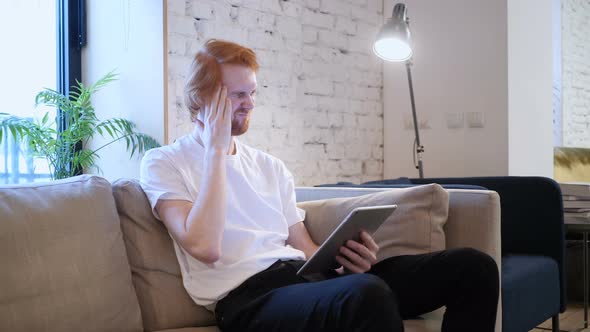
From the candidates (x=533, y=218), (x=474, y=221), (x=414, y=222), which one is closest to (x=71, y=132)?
(x=414, y=222)

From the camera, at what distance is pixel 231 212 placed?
5.82 ft

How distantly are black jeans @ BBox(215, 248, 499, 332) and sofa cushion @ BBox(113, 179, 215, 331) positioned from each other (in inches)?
5.0

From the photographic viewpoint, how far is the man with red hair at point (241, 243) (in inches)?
63.5

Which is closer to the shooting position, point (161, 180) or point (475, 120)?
point (161, 180)

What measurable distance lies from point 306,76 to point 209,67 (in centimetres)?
207

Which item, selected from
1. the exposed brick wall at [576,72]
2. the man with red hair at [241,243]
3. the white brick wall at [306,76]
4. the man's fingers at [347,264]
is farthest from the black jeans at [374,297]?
the exposed brick wall at [576,72]

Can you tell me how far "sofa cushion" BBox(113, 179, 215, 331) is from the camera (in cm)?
171

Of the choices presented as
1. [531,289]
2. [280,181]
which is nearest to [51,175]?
[280,181]

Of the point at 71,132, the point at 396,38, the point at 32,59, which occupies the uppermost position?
the point at 396,38

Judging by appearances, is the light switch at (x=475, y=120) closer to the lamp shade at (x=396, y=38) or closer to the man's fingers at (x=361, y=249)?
the lamp shade at (x=396, y=38)

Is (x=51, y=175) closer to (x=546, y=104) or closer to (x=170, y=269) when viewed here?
(x=170, y=269)

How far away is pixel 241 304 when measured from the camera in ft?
5.26

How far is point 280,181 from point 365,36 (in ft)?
8.20

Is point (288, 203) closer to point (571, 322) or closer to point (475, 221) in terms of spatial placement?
point (475, 221)
